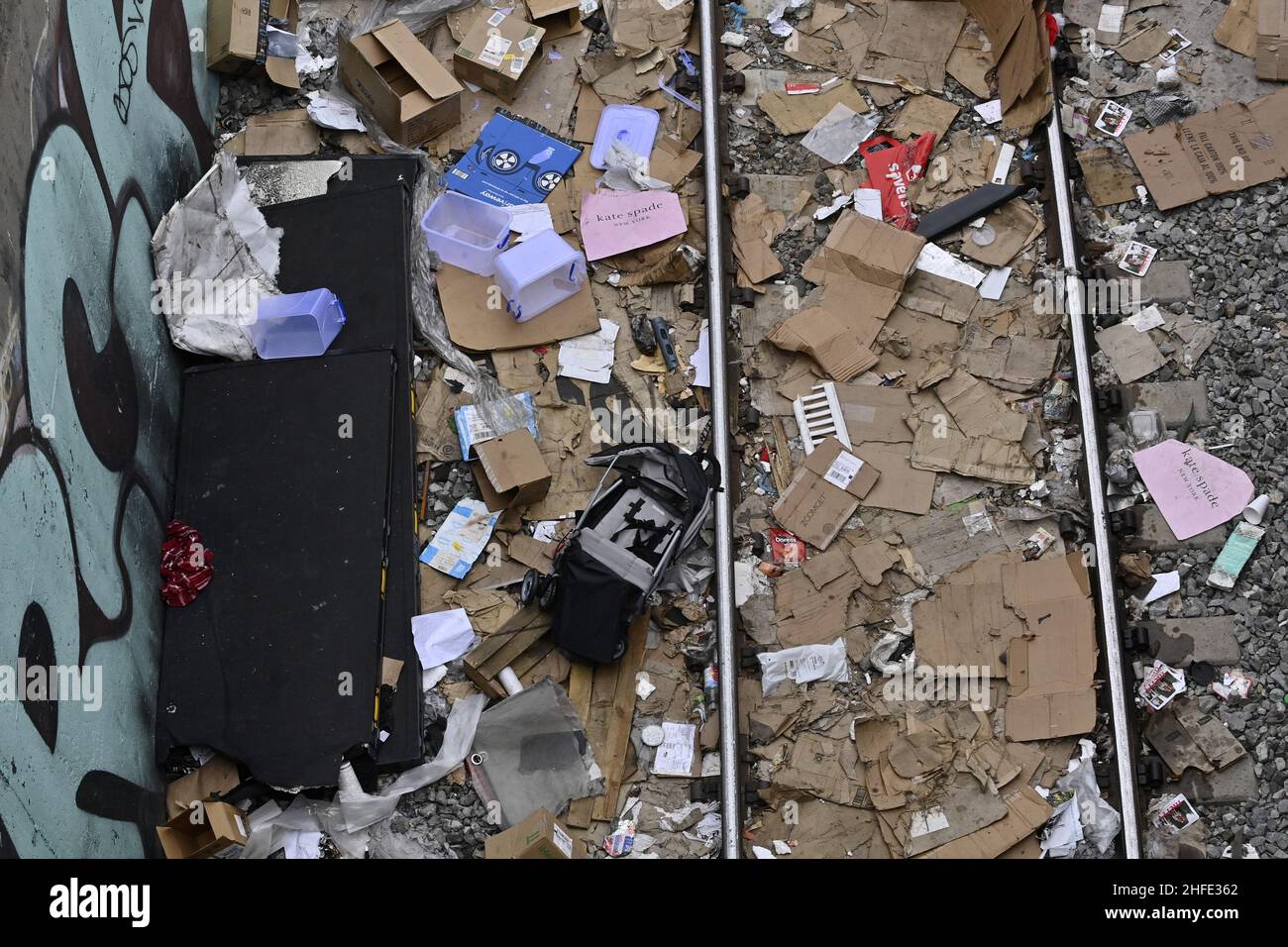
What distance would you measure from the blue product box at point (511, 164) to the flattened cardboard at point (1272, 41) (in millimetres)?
3874

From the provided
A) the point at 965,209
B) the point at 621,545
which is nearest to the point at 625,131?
the point at 965,209

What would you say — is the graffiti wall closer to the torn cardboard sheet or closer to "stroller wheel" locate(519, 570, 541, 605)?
"stroller wheel" locate(519, 570, 541, 605)

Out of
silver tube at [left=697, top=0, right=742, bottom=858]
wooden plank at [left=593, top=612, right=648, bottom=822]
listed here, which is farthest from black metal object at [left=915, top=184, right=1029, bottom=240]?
wooden plank at [left=593, top=612, right=648, bottom=822]

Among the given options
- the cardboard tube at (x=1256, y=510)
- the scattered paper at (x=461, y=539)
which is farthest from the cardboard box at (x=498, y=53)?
the cardboard tube at (x=1256, y=510)

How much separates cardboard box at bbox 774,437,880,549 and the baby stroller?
1.39ft

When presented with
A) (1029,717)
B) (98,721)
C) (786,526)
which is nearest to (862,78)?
(786,526)

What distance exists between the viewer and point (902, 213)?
7.62 meters

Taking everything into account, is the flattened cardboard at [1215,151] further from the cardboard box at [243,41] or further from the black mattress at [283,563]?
the cardboard box at [243,41]

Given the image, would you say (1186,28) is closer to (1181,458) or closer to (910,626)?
(1181,458)

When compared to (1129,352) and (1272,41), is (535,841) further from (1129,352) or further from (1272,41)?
(1272,41)

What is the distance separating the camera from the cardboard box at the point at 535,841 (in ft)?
20.2

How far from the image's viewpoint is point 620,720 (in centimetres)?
659

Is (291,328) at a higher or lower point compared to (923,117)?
lower

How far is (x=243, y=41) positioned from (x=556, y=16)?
5.93 ft
